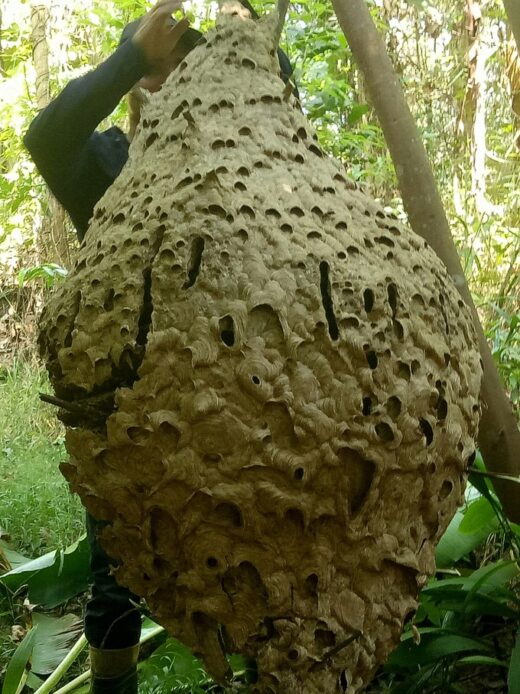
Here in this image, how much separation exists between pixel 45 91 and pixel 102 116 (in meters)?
2.61

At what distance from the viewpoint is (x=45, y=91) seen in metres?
3.23

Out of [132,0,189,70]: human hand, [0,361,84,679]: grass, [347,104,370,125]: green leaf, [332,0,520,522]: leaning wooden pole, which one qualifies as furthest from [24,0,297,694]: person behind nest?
[347,104,370,125]: green leaf

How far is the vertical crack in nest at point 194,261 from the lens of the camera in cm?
64

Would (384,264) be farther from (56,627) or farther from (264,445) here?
(56,627)

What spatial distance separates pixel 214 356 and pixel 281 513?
0.49 ft

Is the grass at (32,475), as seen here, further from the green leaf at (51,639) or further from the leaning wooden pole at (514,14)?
the leaning wooden pole at (514,14)

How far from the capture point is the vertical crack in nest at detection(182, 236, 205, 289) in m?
0.64

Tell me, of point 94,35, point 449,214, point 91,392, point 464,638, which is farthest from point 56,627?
point 94,35

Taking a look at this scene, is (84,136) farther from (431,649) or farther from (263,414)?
(431,649)

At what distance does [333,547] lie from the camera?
2.04 feet

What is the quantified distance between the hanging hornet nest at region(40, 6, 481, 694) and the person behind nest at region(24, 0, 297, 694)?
8.1 inches

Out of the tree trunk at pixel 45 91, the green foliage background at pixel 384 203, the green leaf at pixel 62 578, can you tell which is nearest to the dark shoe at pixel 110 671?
the green foliage background at pixel 384 203

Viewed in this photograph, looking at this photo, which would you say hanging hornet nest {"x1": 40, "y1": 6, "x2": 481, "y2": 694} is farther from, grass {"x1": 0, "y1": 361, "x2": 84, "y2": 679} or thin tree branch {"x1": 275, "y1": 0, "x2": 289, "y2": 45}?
grass {"x1": 0, "y1": 361, "x2": 84, "y2": 679}

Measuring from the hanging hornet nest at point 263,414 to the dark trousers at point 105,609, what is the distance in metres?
0.50
